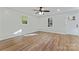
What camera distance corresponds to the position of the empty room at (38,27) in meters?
1.99

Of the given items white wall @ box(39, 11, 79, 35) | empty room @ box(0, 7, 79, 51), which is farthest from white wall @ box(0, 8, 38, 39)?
white wall @ box(39, 11, 79, 35)

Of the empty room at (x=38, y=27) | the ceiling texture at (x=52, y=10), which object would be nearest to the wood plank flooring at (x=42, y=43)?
the empty room at (x=38, y=27)

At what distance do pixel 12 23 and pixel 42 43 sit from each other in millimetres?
538

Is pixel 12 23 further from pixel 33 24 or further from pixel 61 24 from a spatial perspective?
pixel 61 24

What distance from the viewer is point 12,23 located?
6.64 feet

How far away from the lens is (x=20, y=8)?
2031 mm

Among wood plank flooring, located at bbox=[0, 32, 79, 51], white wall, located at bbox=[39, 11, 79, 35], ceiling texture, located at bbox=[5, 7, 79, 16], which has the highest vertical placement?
ceiling texture, located at bbox=[5, 7, 79, 16]

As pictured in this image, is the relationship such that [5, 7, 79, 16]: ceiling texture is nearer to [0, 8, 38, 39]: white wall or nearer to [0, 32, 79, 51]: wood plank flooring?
[0, 8, 38, 39]: white wall

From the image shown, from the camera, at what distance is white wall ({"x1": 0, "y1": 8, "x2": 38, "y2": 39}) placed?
2.00 metres

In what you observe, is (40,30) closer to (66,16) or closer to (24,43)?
(24,43)

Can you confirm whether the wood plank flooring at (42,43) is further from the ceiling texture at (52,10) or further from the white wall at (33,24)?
the ceiling texture at (52,10)

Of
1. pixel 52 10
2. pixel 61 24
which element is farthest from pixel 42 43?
pixel 52 10
